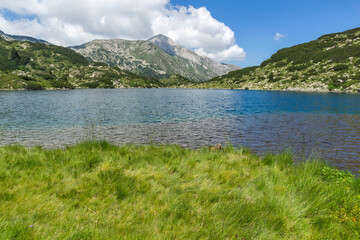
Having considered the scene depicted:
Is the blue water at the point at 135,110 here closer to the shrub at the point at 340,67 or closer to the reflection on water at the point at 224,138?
the reflection on water at the point at 224,138

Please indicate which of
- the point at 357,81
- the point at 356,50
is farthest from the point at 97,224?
the point at 356,50

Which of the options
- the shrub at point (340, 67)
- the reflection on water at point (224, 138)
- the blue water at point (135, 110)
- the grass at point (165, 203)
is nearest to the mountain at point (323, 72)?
the shrub at point (340, 67)

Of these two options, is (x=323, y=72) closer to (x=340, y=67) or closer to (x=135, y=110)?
(x=340, y=67)

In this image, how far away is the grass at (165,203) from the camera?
11.3 ft

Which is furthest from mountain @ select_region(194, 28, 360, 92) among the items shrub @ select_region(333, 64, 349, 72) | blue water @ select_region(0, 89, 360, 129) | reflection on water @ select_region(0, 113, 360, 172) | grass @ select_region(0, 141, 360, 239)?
grass @ select_region(0, 141, 360, 239)

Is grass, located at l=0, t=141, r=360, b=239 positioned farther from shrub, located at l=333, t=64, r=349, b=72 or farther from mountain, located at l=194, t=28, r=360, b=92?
shrub, located at l=333, t=64, r=349, b=72

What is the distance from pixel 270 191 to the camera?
17.0ft

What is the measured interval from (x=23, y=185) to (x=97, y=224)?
11.4ft

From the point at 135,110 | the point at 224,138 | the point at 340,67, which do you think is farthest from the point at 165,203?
the point at 340,67

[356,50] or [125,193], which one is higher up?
[356,50]

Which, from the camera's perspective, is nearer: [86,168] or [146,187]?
[146,187]

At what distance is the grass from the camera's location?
3459mm

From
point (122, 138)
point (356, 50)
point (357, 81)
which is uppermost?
point (356, 50)

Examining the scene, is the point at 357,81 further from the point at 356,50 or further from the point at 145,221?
the point at 145,221
